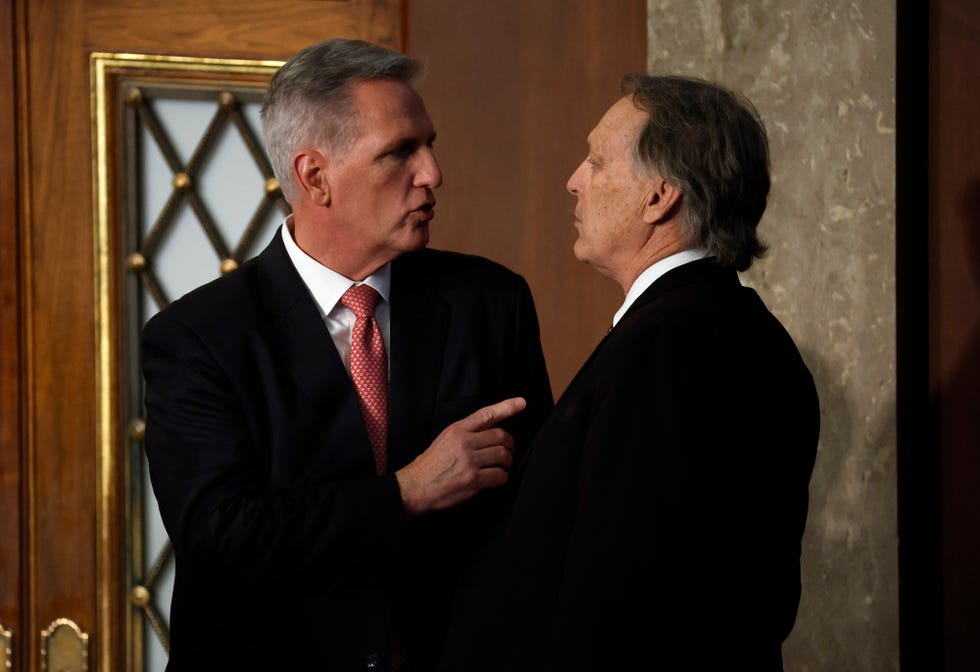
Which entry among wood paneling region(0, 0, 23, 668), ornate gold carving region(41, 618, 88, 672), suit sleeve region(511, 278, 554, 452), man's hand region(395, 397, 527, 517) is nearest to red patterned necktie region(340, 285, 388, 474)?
man's hand region(395, 397, 527, 517)

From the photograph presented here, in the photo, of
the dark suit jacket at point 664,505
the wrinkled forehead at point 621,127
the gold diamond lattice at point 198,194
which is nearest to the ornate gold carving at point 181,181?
the gold diamond lattice at point 198,194

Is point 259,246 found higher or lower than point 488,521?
higher

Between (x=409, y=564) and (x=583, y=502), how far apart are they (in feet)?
1.31

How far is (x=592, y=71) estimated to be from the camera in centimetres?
252

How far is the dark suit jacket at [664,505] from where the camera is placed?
126cm

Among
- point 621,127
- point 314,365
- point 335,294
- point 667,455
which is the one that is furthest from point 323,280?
point 667,455

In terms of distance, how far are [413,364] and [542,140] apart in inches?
41.3

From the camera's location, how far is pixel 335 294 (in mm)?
1645

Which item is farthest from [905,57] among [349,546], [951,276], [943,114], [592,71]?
[349,546]

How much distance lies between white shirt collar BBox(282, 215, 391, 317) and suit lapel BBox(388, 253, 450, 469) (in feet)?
0.08

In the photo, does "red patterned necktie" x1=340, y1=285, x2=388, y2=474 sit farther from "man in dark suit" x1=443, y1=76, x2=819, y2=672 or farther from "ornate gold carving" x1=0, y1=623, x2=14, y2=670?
"ornate gold carving" x1=0, y1=623, x2=14, y2=670

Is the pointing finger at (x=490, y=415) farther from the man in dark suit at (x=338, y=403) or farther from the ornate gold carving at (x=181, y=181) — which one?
the ornate gold carving at (x=181, y=181)

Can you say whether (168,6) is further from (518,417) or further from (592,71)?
(518,417)

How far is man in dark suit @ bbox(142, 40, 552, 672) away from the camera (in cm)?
147
